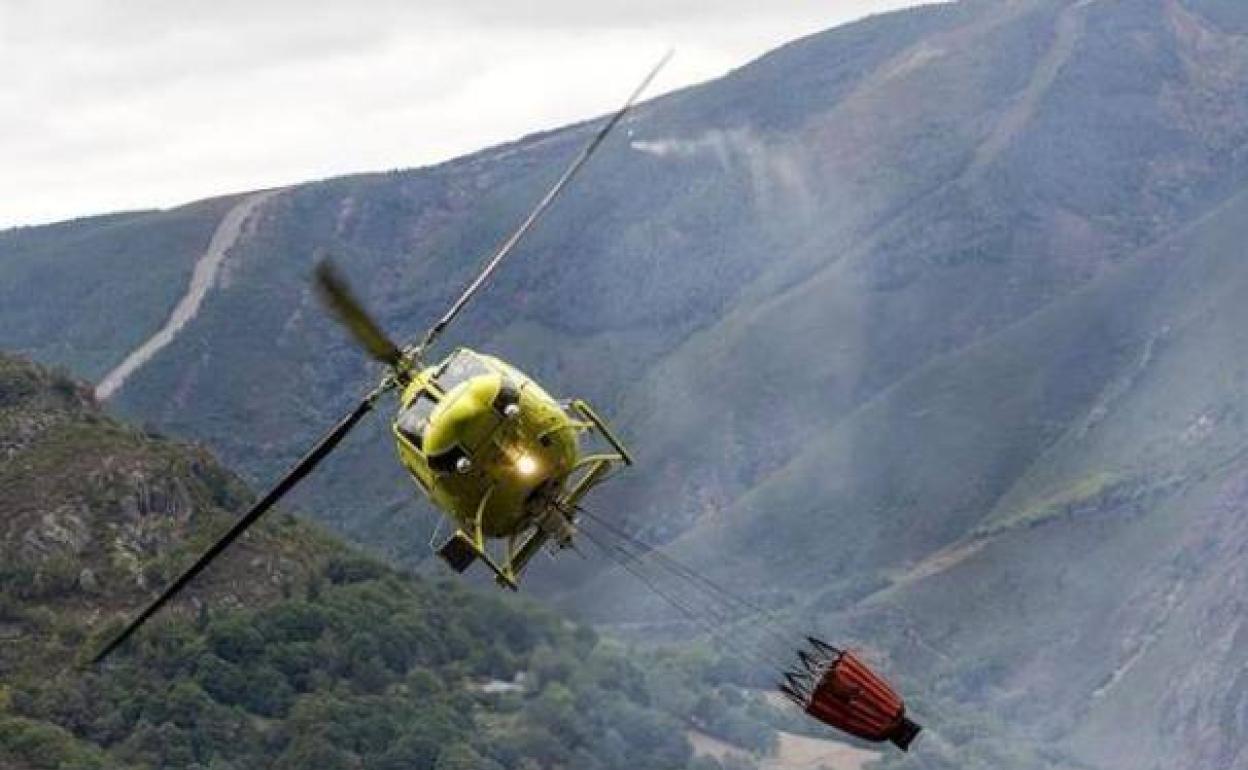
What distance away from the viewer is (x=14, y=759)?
175875 mm

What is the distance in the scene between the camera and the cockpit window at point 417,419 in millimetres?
65312

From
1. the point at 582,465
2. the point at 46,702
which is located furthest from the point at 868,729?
the point at 46,702

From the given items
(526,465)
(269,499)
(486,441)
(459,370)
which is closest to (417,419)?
(459,370)

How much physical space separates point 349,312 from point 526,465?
525 cm

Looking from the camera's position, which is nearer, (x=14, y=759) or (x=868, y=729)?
(x=868, y=729)

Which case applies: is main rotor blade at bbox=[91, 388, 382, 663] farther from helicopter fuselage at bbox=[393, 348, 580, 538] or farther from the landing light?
the landing light

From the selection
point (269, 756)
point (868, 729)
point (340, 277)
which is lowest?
point (269, 756)

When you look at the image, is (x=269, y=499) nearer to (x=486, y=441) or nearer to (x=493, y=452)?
(x=486, y=441)

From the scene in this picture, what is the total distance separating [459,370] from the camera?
65750 mm

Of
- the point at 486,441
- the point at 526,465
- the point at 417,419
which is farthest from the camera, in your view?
the point at 417,419

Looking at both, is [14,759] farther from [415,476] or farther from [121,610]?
[415,476]

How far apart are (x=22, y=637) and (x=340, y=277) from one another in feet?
459

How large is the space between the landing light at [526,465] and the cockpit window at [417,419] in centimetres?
224

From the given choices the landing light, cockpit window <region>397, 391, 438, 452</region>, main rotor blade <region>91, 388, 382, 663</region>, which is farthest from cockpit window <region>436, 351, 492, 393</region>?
the landing light
